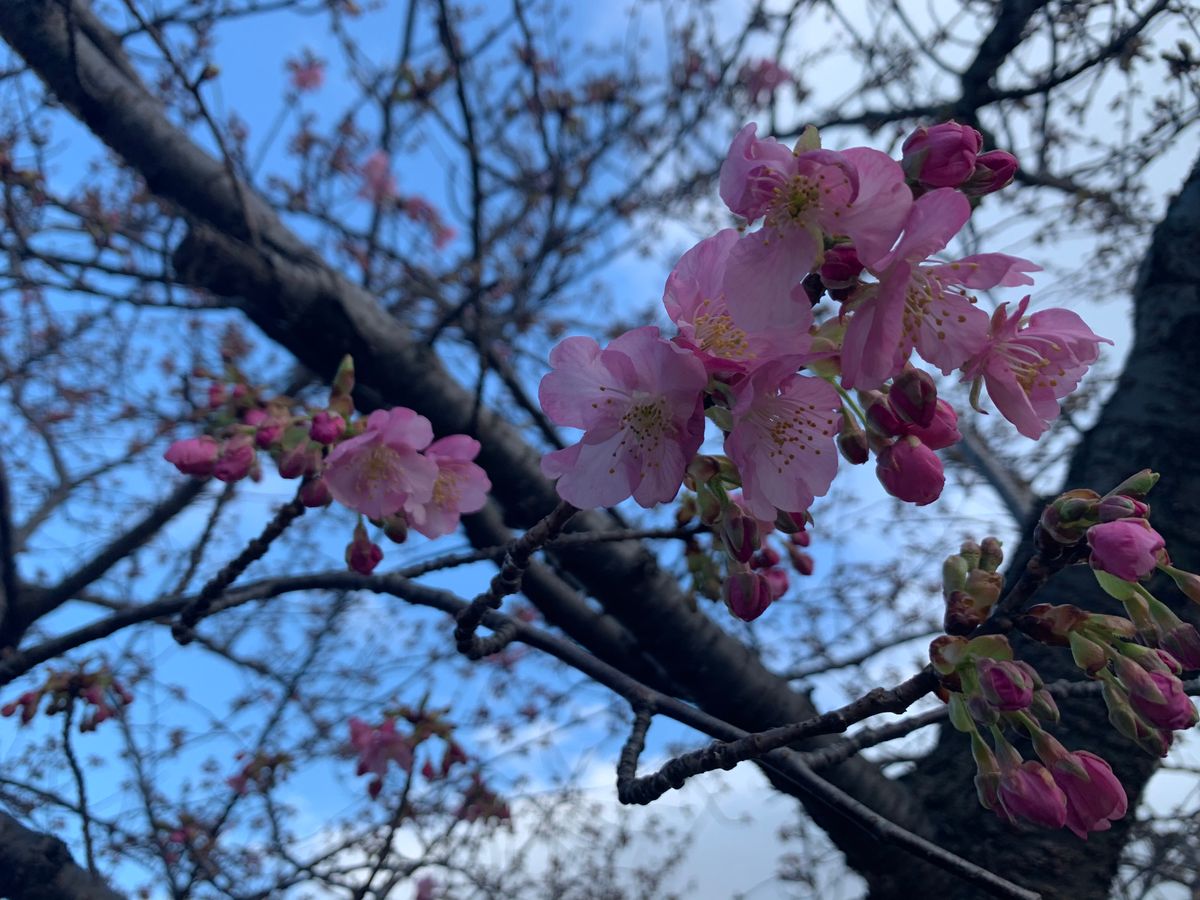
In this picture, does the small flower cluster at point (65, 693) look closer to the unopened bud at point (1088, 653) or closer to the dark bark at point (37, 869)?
the dark bark at point (37, 869)

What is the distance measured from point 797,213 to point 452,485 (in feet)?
3.51

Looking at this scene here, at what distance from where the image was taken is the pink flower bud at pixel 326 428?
151 cm

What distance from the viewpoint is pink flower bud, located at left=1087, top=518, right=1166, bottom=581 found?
0.78 m

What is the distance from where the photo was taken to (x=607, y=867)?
5.79m

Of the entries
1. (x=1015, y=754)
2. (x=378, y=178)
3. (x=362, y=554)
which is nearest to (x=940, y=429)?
(x=1015, y=754)

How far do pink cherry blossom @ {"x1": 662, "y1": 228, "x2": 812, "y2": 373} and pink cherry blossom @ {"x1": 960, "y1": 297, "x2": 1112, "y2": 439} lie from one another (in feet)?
0.85

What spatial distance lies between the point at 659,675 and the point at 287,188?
393 cm

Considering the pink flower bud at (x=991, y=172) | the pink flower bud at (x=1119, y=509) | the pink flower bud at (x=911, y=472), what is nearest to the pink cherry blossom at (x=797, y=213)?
the pink flower bud at (x=991, y=172)

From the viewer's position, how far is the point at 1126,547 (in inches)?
30.9

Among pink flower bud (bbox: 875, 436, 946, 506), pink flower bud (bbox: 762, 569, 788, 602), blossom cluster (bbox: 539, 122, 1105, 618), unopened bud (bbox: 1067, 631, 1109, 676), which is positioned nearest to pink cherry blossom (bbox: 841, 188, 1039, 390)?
blossom cluster (bbox: 539, 122, 1105, 618)

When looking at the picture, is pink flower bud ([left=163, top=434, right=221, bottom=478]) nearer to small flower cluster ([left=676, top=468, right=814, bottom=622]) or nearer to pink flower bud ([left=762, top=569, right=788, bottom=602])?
small flower cluster ([left=676, top=468, right=814, bottom=622])

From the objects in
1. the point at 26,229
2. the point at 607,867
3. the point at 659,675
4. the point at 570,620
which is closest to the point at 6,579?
the point at 26,229

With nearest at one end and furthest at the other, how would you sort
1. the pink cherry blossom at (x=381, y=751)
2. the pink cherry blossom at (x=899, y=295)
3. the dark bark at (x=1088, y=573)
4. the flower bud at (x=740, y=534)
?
the pink cherry blossom at (x=899, y=295)
the flower bud at (x=740, y=534)
the dark bark at (x=1088, y=573)
the pink cherry blossom at (x=381, y=751)

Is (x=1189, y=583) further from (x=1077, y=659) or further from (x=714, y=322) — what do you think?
(x=714, y=322)
